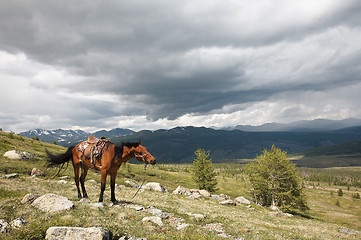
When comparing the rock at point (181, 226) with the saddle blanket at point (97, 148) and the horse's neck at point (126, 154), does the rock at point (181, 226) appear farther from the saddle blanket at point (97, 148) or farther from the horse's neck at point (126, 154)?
the saddle blanket at point (97, 148)

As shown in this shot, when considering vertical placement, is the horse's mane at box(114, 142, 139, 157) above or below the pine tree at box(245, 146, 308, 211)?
above

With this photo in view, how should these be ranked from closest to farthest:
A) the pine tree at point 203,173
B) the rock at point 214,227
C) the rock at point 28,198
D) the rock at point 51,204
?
the rock at point 51,204, the rock at point 28,198, the rock at point 214,227, the pine tree at point 203,173

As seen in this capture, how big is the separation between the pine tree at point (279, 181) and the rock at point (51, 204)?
53660 millimetres

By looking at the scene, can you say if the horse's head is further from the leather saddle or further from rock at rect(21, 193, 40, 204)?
rock at rect(21, 193, 40, 204)

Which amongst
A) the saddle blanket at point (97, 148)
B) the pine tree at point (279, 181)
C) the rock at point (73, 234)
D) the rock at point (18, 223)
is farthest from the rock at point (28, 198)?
the pine tree at point (279, 181)

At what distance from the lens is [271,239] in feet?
41.9

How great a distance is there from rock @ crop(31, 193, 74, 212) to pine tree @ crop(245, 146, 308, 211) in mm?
53660

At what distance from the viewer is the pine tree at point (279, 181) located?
171ft

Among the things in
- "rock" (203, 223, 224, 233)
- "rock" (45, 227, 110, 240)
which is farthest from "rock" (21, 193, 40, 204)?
"rock" (203, 223, 224, 233)

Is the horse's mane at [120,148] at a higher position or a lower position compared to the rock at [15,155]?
higher

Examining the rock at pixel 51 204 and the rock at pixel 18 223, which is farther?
the rock at pixel 51 204

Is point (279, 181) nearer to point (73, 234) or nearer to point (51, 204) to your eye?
point (51, 204)

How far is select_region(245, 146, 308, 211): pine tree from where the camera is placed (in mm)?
52250

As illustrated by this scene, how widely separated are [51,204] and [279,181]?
191 feet
